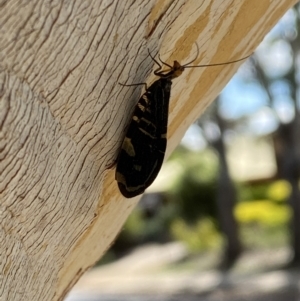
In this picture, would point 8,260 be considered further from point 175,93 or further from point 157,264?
point 157,264

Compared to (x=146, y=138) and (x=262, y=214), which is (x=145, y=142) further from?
(x=262, y=214)

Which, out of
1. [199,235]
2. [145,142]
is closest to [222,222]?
[199,235]

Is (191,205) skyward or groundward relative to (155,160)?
groundward

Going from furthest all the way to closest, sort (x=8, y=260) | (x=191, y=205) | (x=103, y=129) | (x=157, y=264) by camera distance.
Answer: (x=191, y=205)
(x=157, y=264)
(x=103, y=129)
(x=8, y=260)

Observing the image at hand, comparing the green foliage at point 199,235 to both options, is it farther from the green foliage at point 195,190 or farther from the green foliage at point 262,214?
the green foliage at point 262,214

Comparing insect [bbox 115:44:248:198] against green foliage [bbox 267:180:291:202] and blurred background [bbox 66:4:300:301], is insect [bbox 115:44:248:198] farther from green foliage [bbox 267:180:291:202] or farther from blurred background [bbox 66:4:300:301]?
green foliage [bbox 267:180:291:202]

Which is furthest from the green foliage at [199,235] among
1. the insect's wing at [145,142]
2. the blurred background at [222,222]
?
the insect's wing at [145,142]

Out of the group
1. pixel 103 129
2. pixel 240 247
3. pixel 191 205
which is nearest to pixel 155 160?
pixel 103 129
